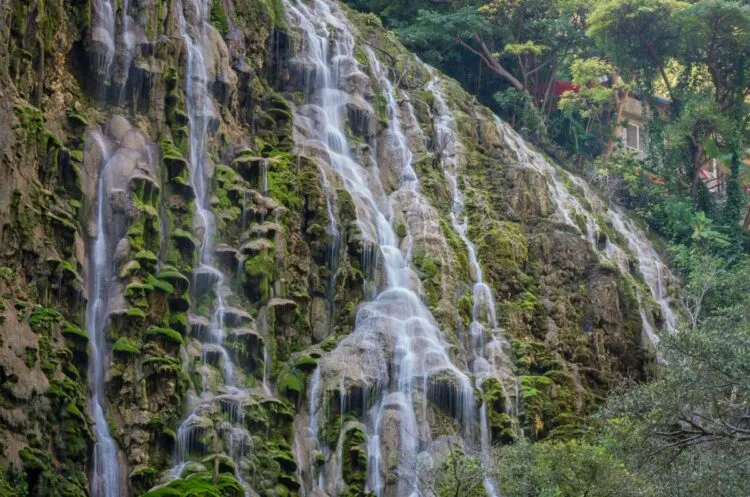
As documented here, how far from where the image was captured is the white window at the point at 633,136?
56688 millimetres

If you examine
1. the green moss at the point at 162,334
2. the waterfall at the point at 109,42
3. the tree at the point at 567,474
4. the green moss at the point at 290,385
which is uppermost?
the waterfall at the point at 109,42

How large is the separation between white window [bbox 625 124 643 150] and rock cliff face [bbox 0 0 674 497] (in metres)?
17.8

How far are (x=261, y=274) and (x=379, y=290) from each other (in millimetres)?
4468

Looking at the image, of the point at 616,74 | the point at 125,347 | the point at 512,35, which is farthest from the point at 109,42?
the point at 616,74

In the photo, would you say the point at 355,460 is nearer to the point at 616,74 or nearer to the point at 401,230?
the point at 401,230

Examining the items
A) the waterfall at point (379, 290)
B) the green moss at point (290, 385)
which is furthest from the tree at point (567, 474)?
the green moss at point (290, 385)

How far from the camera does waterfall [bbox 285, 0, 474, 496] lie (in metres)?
27.3

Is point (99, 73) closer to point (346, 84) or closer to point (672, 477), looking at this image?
point (346, 84)

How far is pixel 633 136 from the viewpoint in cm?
5744

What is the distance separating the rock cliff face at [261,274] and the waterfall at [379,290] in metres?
0.08

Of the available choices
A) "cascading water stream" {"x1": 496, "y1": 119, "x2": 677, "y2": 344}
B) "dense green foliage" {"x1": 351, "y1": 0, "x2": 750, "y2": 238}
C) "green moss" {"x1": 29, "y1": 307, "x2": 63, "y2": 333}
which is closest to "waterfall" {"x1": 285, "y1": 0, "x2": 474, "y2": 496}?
"cascading water stream" {"x1": 496, "y1": 119, "x2": 677, "y2": 344}

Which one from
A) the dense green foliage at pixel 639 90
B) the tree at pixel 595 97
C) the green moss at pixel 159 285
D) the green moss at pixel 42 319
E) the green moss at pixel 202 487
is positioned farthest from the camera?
the tree at pixel 595 97

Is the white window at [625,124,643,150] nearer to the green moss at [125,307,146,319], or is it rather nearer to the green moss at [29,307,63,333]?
the green moss at [125,307,146,319]

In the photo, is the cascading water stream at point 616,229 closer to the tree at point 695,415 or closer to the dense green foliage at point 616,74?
the dense green foliage at point 616,74
